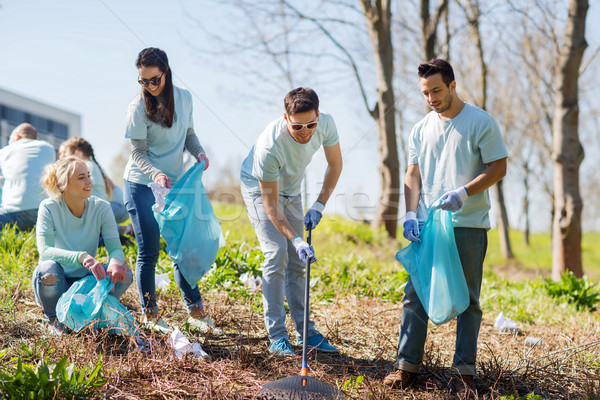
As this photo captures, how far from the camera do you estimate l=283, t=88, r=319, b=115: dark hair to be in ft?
9.35

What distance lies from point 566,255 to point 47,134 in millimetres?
40139

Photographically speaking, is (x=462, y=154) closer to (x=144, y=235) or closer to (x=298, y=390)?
(x=298, y=390)

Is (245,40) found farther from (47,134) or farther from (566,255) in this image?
(47,134)

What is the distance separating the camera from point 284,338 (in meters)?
3.16

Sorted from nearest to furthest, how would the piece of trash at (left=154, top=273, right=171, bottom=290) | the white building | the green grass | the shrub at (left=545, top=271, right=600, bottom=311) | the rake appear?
the rake
the piece of trash at (left=154, top=273, right=171, bottom=290)
the shrub at (left=545, top=271, right=600, bottom=311)
the green grass
the white building

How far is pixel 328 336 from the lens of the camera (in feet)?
11.9

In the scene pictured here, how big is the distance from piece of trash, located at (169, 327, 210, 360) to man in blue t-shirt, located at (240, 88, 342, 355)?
44cm

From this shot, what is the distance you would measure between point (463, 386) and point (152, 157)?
231 centimetres

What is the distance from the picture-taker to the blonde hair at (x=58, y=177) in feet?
10.5

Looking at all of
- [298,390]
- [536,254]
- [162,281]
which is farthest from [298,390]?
[536,254]

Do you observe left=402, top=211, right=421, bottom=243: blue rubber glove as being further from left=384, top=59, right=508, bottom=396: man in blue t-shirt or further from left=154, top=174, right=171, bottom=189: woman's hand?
left=154, top=174, right=171, bottom=189: woman's hand

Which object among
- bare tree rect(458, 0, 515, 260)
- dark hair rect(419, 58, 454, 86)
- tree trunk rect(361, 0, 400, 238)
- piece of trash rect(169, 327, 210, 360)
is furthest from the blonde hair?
bare tree rect(458, 0, 515, 260)

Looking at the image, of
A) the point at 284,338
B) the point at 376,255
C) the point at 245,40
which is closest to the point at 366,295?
the point at 284,338

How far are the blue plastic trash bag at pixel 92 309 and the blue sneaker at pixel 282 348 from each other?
32.6 inches
